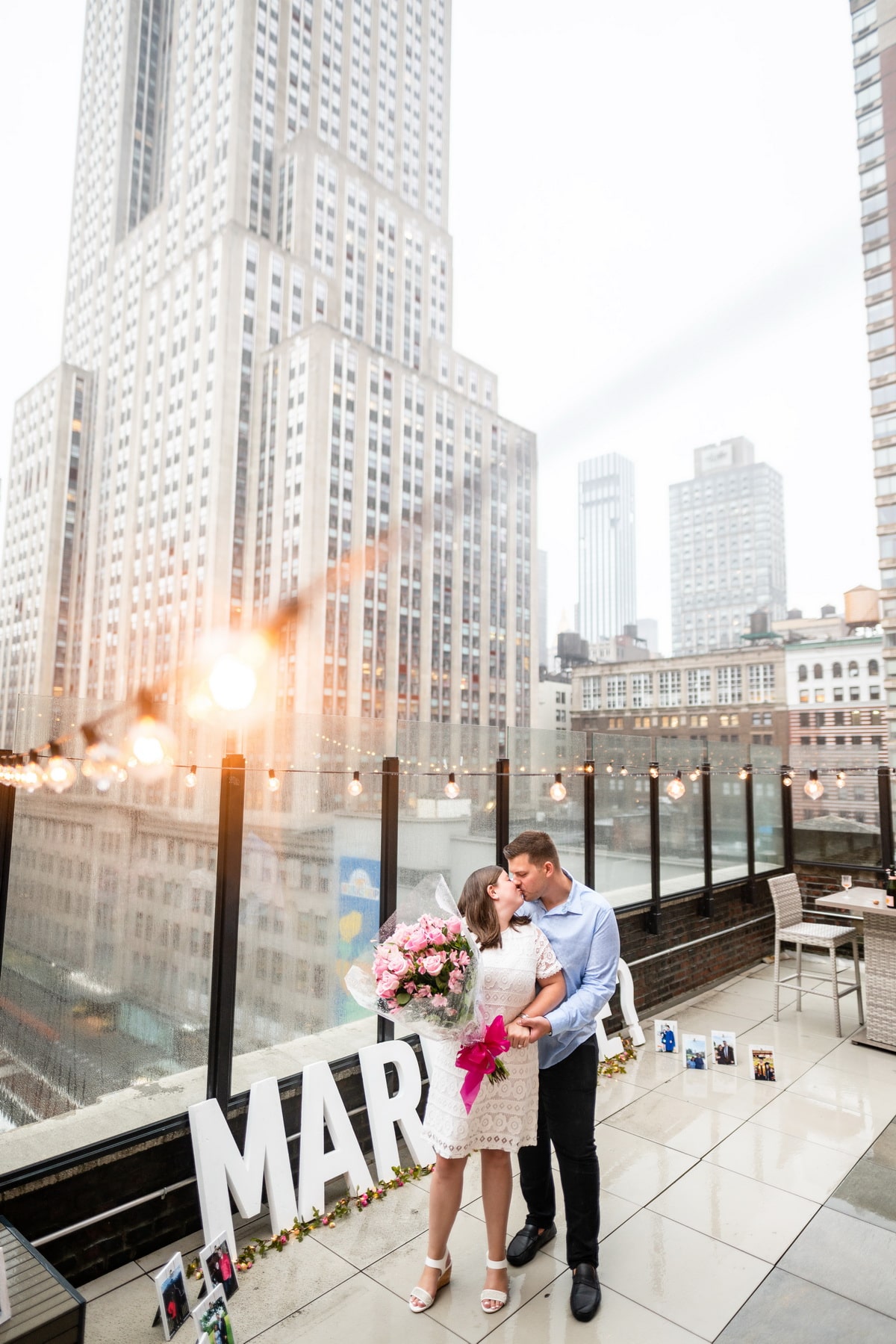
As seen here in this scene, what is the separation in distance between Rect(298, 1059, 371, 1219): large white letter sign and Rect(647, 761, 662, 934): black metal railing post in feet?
11.9

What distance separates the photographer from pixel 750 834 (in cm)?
831

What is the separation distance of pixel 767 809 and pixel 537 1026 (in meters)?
7.17

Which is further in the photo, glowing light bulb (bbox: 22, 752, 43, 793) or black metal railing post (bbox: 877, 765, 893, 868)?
black metal railing post (bbox: 877, 765, 893, 868)

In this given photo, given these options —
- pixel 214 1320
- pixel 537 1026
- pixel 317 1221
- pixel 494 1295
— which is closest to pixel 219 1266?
pixel 214 1320

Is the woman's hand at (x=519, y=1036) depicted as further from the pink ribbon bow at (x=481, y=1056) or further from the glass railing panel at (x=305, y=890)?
the glass railing panel at (x=305, y=890)

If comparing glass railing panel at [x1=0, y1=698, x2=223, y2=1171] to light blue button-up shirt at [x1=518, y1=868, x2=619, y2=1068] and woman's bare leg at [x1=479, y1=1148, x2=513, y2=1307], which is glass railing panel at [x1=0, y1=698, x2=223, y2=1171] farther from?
light blue button-up shirt at [x1=518, y1=868, x2=619, y2=1068]

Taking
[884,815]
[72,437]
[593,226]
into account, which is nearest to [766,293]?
[593,226]

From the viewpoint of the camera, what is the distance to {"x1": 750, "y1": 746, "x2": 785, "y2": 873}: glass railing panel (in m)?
8.48

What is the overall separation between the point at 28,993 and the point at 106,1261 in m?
1.16

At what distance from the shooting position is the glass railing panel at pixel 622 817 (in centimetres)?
634

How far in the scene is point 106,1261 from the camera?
297cm

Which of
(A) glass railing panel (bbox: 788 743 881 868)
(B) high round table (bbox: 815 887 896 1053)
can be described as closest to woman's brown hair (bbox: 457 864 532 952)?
(B) high round table (bbox: 815 887 896 1053)

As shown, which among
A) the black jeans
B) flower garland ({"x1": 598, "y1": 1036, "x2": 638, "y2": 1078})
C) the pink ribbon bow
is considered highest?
the pink ribbon bow

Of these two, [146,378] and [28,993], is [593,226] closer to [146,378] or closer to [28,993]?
[28,993]
